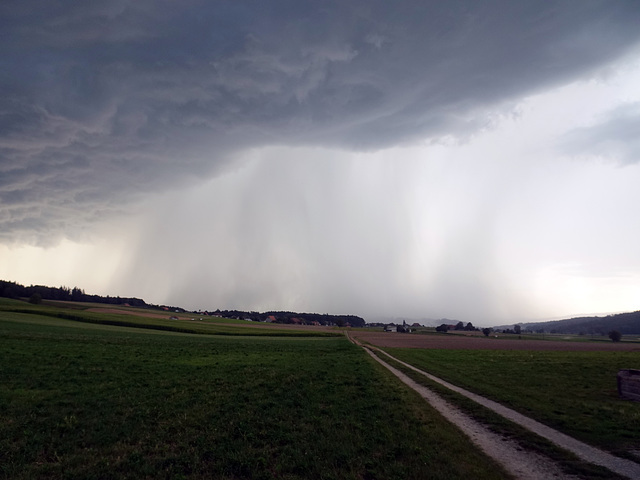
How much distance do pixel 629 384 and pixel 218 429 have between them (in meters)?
23.2

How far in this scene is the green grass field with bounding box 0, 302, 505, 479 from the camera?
10055 millimetres

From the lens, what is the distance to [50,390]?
18.4 m

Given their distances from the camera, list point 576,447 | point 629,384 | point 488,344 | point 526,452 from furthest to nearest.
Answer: point 488,344 → point 629,384 → point 576,447 → point 526,452

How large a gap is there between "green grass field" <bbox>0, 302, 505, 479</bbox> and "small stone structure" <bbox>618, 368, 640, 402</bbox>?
497 inches

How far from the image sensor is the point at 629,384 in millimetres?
20953

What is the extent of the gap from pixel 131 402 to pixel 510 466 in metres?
15.8

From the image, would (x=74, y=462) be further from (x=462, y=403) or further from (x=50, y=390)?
(x=462, y=403)

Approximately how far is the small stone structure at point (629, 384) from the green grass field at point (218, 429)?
497 inches

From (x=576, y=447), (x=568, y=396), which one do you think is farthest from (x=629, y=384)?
(x=576, y=447)

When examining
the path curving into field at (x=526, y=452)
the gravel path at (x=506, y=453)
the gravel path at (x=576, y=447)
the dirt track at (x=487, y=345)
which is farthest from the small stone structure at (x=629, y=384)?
the dirt track at (x=487, y=345)

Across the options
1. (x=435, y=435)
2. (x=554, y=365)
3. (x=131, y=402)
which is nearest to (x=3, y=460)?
(x=131, y=402)

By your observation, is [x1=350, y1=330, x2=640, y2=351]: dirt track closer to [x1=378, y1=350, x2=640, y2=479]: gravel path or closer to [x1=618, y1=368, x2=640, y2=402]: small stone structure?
[x1=618, y1=368, x2=640, y2=402]: small stone structure

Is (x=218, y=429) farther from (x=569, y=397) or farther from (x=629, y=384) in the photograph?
(x=629, y=384)

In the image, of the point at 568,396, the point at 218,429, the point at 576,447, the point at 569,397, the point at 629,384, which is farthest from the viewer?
the point at 568,396
